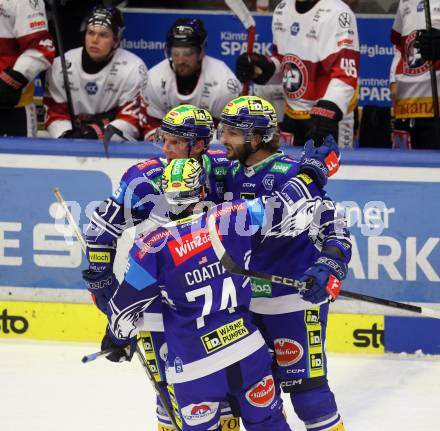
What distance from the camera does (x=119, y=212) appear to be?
4895 millimetres

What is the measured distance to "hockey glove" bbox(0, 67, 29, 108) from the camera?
6.81 m

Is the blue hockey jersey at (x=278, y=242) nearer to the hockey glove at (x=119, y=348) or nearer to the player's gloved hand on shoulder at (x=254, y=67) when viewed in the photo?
the hockey glove at (x=119, y=348)

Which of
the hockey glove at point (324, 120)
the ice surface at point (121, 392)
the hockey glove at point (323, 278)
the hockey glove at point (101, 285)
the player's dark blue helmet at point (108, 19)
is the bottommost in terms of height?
the ice surface at point (121, 392)

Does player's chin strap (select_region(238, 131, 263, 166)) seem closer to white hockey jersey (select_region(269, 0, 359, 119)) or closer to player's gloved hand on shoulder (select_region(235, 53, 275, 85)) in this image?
white hockey jersey (select_region(269, 0, 359, 119))

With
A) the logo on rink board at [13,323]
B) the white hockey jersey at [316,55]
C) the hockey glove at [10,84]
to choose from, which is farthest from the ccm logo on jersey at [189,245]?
the hockey glove at [10,84]

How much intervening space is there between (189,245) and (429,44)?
294 centimetres

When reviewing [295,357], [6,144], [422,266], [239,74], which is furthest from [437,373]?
[6,144]

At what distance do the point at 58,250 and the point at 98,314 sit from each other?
0.40 m

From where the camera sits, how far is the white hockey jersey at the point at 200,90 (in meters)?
6.80

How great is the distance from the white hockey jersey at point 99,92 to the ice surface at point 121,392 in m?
1.30

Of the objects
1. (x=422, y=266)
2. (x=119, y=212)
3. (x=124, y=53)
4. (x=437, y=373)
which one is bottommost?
(x=437, y=373)

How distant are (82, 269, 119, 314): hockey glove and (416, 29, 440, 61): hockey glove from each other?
2.46 m

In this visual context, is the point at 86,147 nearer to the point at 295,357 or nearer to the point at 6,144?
the point at 6,144

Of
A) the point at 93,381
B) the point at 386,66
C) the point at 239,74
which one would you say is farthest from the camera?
the point at 386,66
